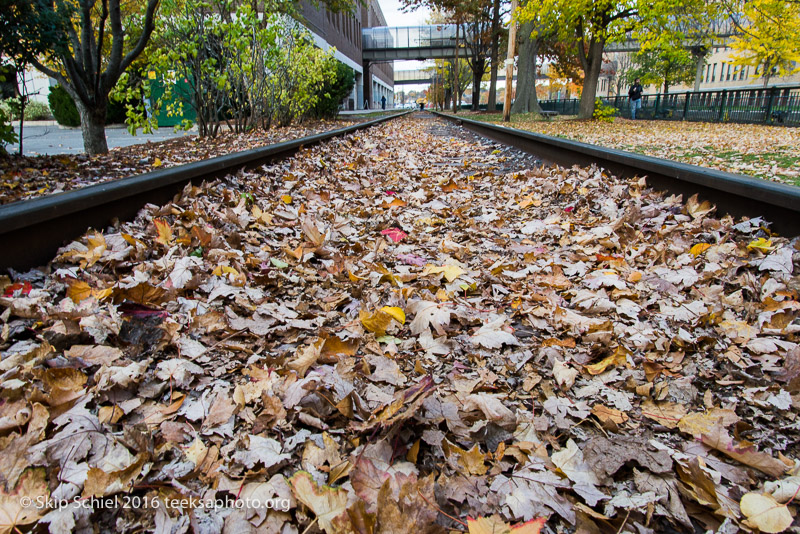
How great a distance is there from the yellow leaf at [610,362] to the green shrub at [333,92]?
18243mm

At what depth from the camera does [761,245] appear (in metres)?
2.70

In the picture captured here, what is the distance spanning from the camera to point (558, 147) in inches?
274

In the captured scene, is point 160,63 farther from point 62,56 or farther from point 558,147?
point 558,147

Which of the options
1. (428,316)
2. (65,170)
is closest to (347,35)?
(65,170)

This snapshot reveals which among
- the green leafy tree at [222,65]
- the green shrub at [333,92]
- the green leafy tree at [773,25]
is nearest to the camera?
the green leafy tree at [222,65]

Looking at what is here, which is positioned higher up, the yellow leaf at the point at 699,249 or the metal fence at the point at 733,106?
the metal fence at the point at 733,106

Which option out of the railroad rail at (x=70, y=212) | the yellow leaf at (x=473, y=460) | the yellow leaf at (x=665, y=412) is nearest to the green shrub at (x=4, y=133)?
the railroad rail at (x=70, y=212)

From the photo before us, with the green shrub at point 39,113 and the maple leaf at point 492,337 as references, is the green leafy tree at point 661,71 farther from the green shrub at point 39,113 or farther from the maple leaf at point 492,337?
the maple leaf at point 492,337

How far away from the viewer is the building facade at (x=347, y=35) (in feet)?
111

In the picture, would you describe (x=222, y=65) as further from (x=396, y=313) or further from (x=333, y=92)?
(x=396, y=313)

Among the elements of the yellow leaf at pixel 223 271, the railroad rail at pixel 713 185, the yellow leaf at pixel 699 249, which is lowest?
the yellow leaf at pixel 699 249

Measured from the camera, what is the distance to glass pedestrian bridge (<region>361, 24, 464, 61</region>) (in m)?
57.5

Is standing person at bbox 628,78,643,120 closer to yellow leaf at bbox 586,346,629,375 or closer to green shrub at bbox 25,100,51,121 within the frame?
yellow leaf at bbox 586,346,629,375

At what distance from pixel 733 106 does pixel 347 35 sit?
38.8 m
